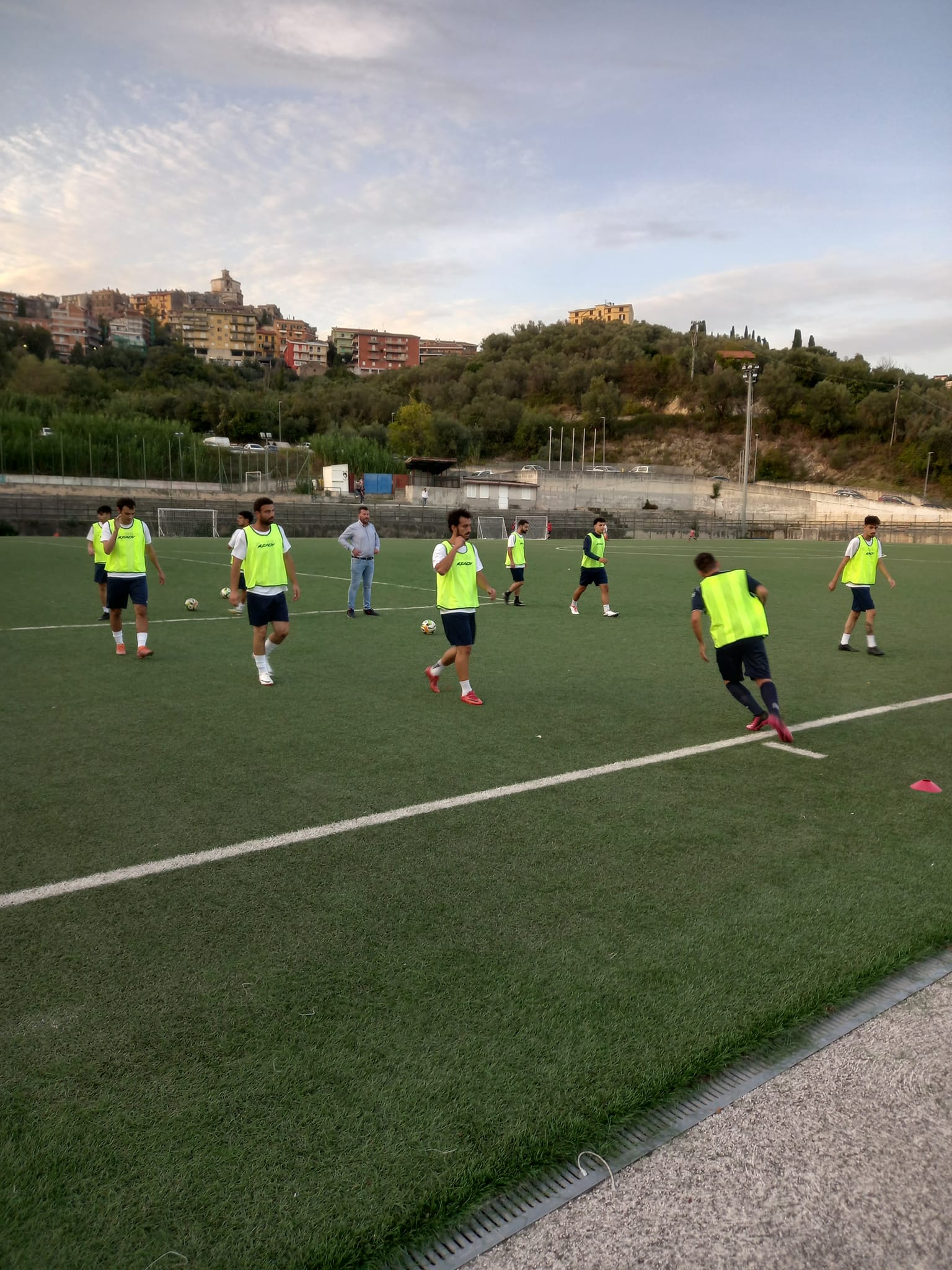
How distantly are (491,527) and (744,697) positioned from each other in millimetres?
39200

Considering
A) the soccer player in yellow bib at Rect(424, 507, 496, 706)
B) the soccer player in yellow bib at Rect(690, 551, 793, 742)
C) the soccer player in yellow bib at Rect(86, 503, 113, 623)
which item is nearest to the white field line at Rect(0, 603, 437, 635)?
the soccer player in yellow bib at Rect(86, 503, 113, 623)

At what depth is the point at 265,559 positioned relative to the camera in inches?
379

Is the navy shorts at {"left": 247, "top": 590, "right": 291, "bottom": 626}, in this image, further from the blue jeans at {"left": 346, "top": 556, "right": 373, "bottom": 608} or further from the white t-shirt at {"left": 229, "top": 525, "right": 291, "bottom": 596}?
the blue jeans at {"left": 346, "top": 556, "right": 373, "bottom": 608}

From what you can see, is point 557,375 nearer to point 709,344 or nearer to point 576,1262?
point 709,344

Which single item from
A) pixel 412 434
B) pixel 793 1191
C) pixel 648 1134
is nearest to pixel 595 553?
pixel 648 1134

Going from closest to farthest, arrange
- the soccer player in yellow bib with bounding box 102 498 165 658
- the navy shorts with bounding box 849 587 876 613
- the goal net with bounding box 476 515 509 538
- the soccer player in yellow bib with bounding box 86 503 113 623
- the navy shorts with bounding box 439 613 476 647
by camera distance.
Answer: the navy shorts with bounding box 439 613 476 647
the soccer player in yellow bib with bounding box 102 498 165 658
the navy shorts with bounding box 849 587 876 613
the soccer player in yellow bib with bounding box 86 503 113 623
the goal net with bounding box 476 515 509 538

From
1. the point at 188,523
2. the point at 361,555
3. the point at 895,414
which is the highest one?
the point at 895,414

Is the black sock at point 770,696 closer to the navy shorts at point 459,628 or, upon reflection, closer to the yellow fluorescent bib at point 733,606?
the yellow fluorescent bib at point 733,606

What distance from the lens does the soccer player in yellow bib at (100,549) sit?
1303cm

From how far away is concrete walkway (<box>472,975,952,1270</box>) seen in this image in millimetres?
2363

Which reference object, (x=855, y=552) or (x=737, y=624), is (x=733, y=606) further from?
(x=855, y=552)

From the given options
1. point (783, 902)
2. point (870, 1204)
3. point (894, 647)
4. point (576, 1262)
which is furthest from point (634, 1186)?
point (894, 647)

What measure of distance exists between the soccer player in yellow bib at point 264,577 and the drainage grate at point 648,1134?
723cm

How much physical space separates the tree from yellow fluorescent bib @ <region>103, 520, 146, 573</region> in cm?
9782
